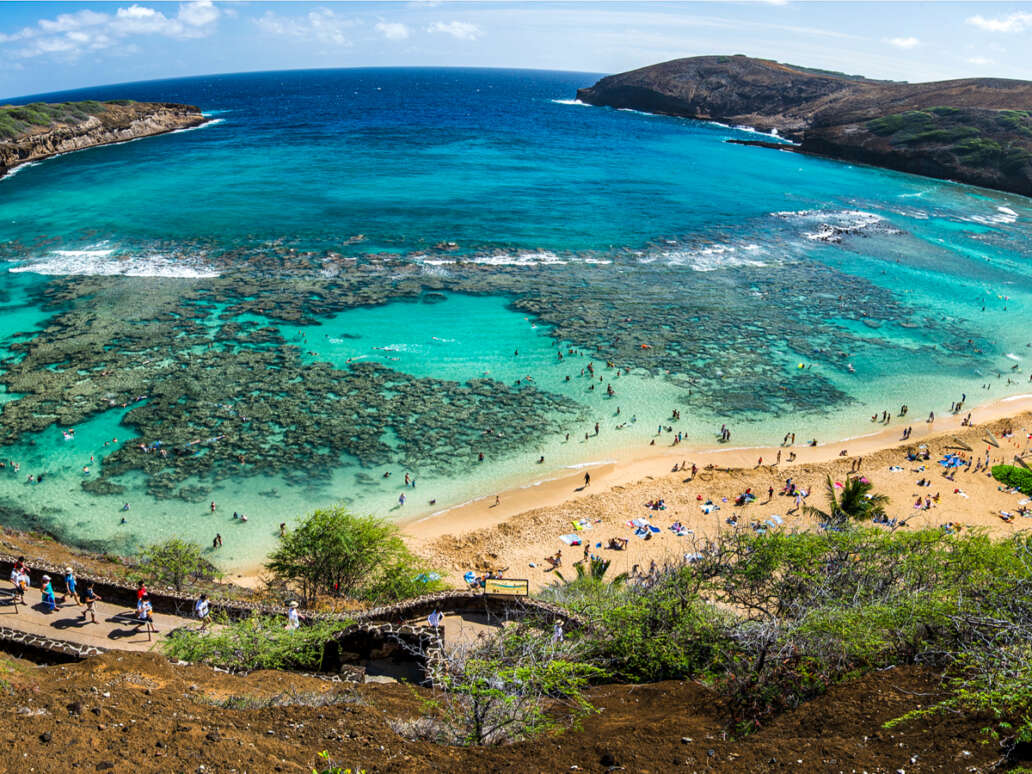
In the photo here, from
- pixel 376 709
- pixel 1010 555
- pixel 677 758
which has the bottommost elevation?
pixel 376 709

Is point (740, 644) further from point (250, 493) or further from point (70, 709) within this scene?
point (250, 493)

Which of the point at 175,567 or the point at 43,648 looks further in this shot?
the point at 175,567

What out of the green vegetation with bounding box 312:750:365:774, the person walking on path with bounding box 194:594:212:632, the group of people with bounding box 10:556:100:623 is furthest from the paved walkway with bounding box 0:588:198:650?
the green vegetation with bounding box 312:750:365:774

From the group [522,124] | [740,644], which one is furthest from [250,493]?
[522,124]

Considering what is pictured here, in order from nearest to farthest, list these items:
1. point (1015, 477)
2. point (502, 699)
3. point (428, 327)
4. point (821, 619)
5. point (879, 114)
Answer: point (502, 699), point (821, 619), point (1015, 477), point (428, 327), point (879, 114)

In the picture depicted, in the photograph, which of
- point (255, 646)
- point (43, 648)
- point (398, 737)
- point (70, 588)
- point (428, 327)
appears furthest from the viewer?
point (428, 327)

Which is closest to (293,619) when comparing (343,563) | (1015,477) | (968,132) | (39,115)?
(343,563)

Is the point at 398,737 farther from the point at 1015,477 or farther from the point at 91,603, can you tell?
the point at 1015,477
